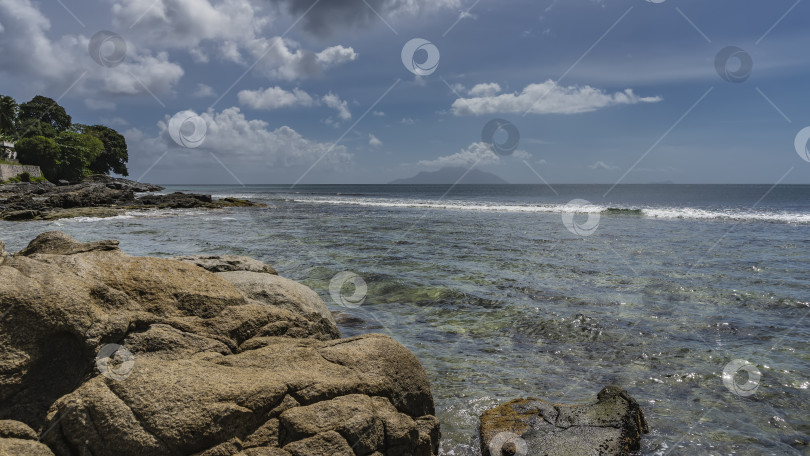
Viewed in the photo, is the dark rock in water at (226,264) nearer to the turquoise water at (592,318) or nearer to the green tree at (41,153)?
the turquoise water at (592,318)

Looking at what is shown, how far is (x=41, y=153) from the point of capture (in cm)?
7831

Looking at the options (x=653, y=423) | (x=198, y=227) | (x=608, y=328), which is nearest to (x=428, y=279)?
(x=608, y=328)

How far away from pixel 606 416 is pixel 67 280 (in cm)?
585

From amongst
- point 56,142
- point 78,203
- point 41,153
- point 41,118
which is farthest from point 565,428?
point 41,118

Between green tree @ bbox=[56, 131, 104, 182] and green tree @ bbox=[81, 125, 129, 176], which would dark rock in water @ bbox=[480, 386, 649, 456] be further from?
green tree @ bbox=[81, 125, 129, 176]

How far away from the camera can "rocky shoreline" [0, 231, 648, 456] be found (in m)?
3.58

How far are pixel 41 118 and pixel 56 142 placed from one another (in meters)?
19.5

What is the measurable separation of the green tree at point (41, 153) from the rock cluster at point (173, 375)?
93304mm

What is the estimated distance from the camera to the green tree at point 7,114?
8175 centimetres

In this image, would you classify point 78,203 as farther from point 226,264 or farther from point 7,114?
point 7,114

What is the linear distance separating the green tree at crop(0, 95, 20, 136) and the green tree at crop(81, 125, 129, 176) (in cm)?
1732

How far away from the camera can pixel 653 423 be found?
600 centimetres

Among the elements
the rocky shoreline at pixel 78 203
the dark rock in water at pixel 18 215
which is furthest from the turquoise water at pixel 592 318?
the rocky shoreline at pixel 78 203

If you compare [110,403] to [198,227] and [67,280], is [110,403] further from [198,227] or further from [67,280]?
[198,227]
